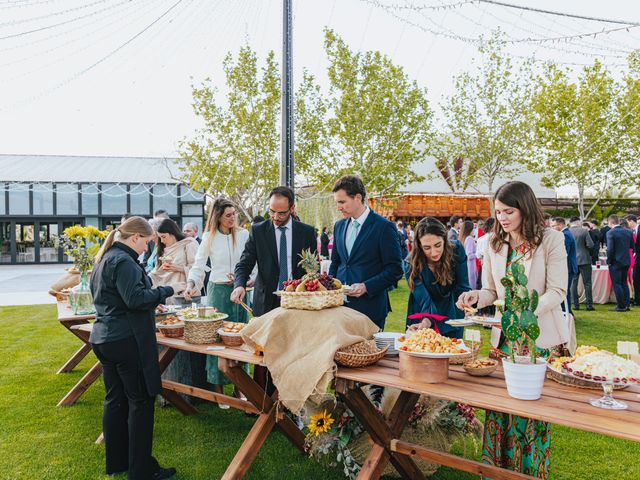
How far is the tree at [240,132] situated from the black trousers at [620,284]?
7.94 meters

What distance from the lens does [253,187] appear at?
14.2 metres

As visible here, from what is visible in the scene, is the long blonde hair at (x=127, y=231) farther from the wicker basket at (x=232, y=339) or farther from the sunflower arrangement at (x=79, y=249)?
the sunflower arrangement at (x=79, y=249)

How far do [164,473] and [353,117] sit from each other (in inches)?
485

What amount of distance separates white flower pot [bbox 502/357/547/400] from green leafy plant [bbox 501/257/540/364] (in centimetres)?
6

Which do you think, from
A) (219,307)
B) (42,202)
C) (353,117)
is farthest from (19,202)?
Answer: (219,307)

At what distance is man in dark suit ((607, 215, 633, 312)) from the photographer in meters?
9.45

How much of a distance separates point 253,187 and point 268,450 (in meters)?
11.0

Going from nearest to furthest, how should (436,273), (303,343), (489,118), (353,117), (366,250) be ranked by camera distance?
(303,343) < (436,273) < (366,250) < (353,117) < (489,118)

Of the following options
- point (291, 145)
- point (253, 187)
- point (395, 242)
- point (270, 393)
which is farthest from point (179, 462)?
point (253, 187)

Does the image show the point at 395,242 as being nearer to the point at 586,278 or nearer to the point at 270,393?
the point at 270,393

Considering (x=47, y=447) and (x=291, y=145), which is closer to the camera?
(x=47, y=447)

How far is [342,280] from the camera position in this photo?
3.59 metres

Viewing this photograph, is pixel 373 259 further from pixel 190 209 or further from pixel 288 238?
pixel 190 209

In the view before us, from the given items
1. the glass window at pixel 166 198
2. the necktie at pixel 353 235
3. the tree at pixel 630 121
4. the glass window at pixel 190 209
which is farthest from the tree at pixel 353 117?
the necktie at pixel 353 235
